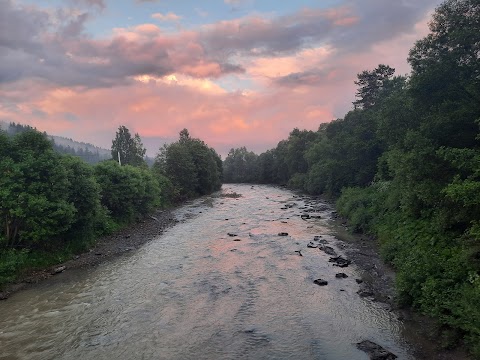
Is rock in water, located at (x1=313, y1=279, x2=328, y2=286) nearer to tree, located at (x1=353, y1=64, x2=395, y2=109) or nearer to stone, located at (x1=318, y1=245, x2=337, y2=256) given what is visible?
stone, located at (x1=318, y1=245, x2=337, y2=256)

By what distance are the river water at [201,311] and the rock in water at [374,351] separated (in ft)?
1.26

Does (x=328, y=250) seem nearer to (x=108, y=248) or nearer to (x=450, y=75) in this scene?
(x=450, y=75)

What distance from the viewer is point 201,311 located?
75.1ft

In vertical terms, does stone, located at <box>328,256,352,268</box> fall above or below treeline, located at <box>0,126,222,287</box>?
below

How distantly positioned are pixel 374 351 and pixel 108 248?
3141cm

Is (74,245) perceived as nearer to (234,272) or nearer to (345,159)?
(234,272)

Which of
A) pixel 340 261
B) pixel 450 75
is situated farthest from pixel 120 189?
pixel 450 75

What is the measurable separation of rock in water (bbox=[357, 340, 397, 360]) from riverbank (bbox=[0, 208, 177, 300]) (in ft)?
82.8

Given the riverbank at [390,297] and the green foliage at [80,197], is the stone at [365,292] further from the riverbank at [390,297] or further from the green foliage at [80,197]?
the green foliage at [80,197]

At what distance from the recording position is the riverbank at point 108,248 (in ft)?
95.0

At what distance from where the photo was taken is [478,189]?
19734 mm

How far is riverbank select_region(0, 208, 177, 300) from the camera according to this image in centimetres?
2897

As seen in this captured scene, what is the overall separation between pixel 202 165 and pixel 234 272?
8031 cm

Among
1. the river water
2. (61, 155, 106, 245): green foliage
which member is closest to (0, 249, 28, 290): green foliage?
the river water
